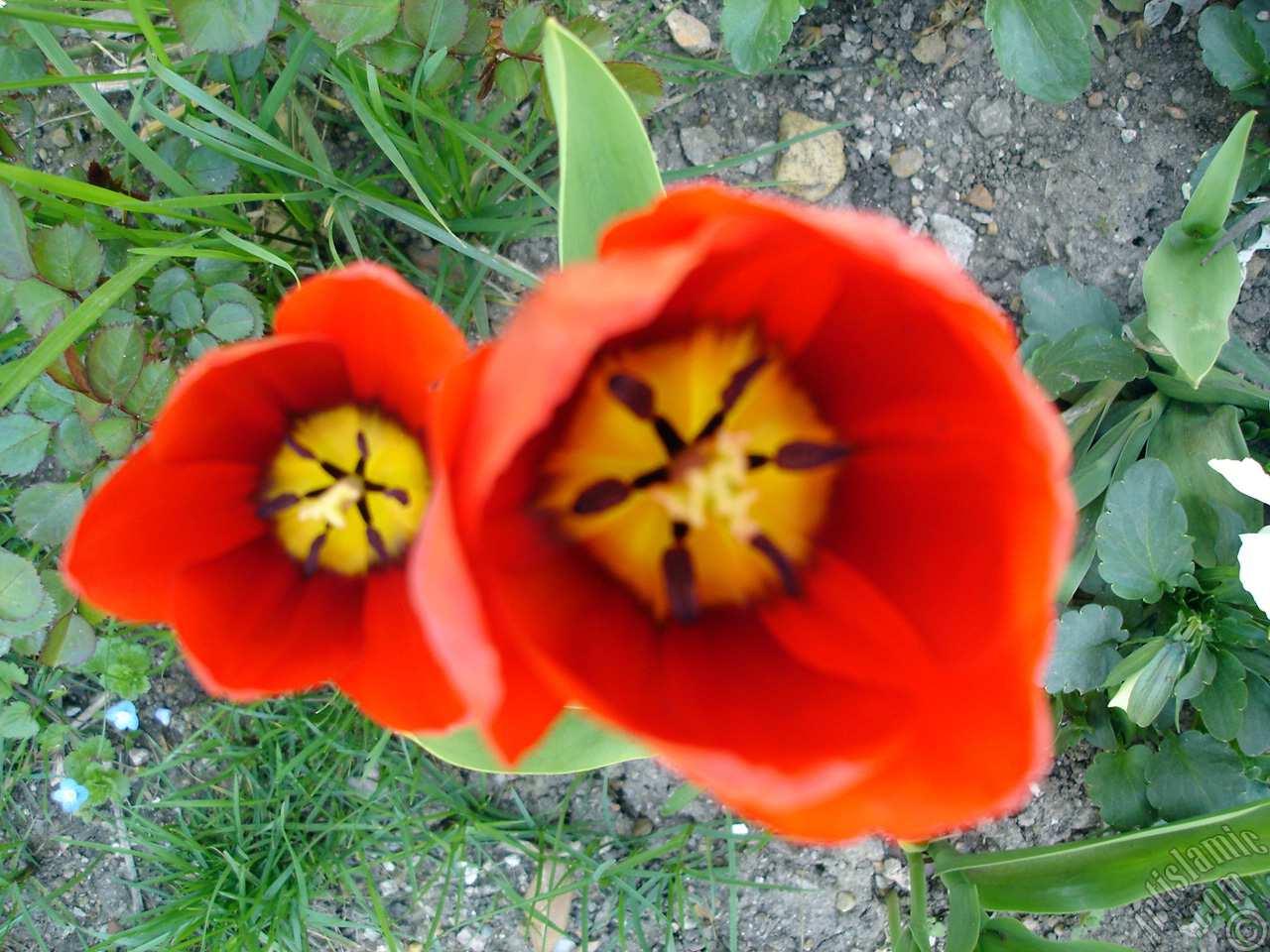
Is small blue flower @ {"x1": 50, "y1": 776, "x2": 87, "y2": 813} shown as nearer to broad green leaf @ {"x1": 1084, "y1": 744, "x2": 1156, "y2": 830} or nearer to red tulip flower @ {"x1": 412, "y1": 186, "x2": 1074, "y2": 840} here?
red tulip flower @ {"x1": 412, "y1": 186, "x2": 1074, "y2": 840}

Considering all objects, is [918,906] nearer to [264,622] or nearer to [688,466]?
[688,466]

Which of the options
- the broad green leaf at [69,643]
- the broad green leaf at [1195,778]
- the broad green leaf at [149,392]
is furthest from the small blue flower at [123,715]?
the broad green leaf at [1195,778]

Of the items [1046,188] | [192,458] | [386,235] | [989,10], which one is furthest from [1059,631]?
[386,235]

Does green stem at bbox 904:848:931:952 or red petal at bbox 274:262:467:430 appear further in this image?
green stem at bbox 904:848:931:952

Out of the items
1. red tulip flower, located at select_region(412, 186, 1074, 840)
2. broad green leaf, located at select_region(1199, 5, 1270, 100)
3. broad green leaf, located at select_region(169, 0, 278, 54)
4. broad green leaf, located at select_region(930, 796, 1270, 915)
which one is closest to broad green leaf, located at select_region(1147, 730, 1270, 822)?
broad green leaf, located at select_region(930, 796, 1270, 915)

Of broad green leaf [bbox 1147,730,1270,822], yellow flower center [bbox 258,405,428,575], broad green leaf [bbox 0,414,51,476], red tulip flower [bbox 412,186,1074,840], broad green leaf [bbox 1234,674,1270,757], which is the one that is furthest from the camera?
broad green leaf [bbox 1147,730,1270,822]

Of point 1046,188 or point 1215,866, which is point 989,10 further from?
point 1215,866

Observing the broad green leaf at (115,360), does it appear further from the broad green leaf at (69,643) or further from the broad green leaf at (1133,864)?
the broad green leaf at (1133,864)
